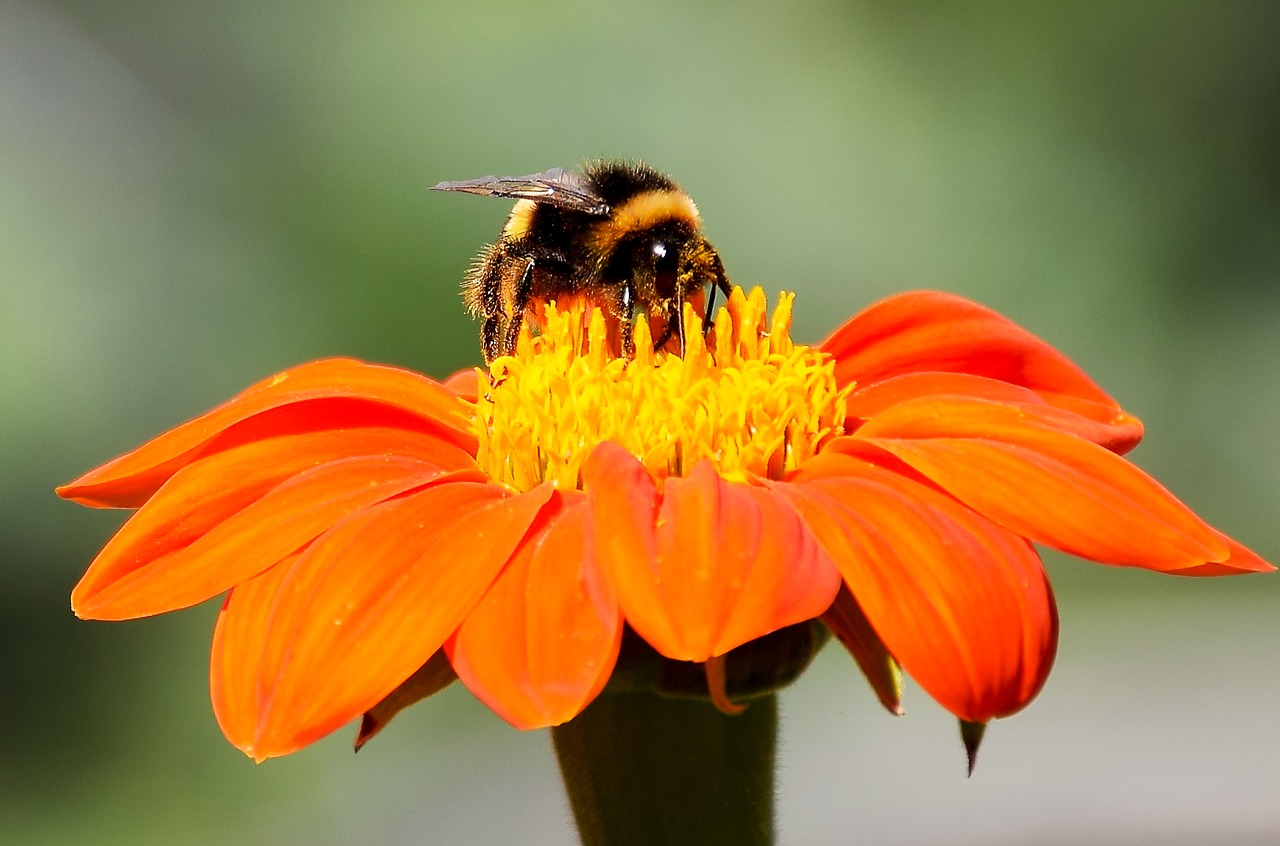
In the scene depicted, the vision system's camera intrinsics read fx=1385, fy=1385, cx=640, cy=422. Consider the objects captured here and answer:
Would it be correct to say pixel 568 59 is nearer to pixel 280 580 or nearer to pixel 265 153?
pixel 265 153

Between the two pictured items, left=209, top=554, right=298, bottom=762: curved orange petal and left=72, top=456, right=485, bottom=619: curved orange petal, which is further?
left=72, top=456, right=485, bottom=619: curved orange petal

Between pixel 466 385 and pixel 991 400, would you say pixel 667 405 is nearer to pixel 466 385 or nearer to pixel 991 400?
pixel 991 400

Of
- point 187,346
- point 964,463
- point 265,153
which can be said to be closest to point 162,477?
point 964,463

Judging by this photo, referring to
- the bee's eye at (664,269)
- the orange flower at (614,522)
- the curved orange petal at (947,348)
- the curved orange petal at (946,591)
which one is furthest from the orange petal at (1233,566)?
the bee's eye at (664,269)

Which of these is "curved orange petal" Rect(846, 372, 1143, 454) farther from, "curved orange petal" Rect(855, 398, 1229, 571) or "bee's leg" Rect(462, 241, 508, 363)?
"bee's leg" Rect(462, 241, 508, 363)

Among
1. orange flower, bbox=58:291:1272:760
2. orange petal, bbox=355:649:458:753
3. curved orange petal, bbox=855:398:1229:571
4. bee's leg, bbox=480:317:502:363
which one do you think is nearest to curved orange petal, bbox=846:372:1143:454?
orange flower, bbox=58:291:1272:760

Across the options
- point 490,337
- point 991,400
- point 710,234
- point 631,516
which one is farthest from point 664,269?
point 710,234

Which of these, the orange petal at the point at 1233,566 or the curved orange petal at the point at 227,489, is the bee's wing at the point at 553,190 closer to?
the curved orange petal at the point at 227,489
